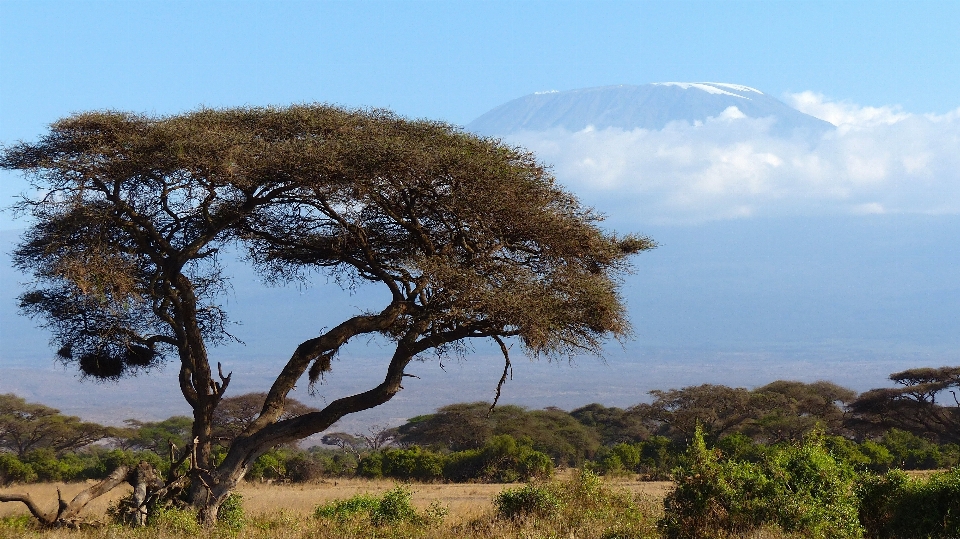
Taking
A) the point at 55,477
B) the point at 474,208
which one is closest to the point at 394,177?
the point at 474,208

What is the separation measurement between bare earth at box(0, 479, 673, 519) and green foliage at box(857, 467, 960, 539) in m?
4.55

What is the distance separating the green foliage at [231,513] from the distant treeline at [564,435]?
41.5 ft

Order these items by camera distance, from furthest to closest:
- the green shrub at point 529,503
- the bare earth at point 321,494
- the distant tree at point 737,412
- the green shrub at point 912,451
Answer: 1. the distant tree at point 737,412
2. the green shrub at point 912,451
3. the bare earth at point 321,494
4. the green shrub at point 529,503

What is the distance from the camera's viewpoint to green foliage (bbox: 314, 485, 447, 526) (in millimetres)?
14023

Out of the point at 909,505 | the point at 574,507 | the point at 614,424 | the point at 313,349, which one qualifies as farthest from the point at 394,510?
the point at 614,424

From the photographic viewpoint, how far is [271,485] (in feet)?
97.9

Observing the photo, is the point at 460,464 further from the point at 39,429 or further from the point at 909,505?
the point at 909,505

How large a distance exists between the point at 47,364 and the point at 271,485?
173 meters

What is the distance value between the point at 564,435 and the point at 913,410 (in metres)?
13.1

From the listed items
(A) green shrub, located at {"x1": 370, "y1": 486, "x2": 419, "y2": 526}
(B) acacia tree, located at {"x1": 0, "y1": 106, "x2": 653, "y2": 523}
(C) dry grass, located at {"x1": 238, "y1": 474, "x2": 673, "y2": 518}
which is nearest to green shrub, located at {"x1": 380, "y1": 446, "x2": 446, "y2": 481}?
(C) dry grass, located at {"x1": 238, "y1": 474, "x2": 673, "y2": 518}

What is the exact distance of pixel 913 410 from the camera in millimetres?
37438

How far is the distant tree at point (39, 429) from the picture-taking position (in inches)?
1661

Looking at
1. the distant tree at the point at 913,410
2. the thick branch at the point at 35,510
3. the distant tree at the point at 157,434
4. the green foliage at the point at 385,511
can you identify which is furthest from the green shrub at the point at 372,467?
the thick branch at the point at 35,510

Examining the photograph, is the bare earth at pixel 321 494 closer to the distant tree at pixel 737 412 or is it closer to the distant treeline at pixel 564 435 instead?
the distant treeline at pixel 564 435
